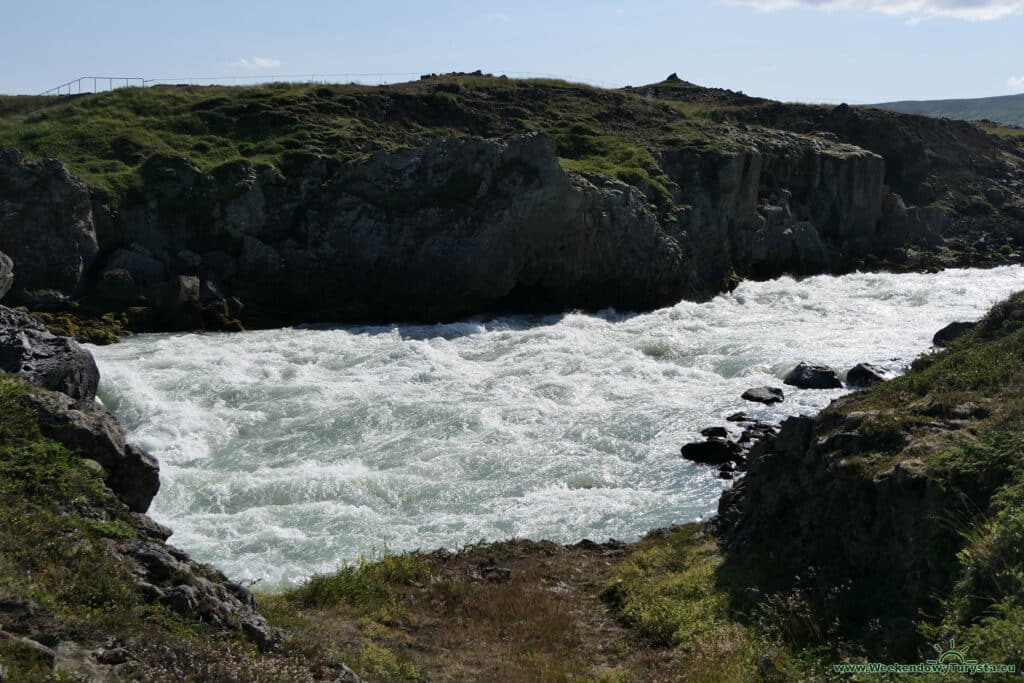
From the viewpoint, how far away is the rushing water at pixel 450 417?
18688 mm

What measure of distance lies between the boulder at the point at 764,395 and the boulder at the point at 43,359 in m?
19.0

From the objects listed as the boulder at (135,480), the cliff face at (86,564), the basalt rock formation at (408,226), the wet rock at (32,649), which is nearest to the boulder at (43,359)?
the cliff face at (86,564)

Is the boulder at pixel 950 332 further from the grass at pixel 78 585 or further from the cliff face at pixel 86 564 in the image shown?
the grass at pixel 78 585

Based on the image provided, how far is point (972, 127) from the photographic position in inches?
3031

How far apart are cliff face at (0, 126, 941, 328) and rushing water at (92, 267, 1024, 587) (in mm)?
2427

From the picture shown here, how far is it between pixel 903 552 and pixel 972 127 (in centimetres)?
7616

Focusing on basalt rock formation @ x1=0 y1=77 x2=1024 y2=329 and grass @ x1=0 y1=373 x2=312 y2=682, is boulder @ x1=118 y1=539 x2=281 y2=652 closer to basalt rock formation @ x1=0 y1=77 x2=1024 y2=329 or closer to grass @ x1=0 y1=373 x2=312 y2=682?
grass @ x1=0 y1=373 x2=312 y2=682

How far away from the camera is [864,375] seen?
30188mm

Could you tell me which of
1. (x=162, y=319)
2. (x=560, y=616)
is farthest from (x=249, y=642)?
(x=162, y=319)

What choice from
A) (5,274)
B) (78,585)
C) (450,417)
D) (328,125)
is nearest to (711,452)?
(450,417)

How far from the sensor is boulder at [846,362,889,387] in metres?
Result: 29.9

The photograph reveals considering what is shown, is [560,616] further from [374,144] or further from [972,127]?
[972,127]

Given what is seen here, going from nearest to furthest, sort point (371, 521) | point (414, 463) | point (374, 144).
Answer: point (371, 521), point (414, 463), point (374, 144)

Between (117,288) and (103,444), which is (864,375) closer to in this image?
(103,444)
